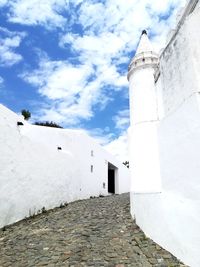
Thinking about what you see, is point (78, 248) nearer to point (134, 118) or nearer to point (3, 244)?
point (3, 244)

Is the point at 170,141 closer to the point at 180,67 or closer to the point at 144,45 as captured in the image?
the point at 180,67

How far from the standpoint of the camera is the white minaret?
23.5 ft

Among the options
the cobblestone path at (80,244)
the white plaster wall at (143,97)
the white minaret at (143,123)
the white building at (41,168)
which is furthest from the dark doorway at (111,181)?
the white plaster wall at (143,97)

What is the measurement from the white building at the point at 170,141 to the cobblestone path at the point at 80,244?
0.48 metres

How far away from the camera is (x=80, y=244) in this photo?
639 cm

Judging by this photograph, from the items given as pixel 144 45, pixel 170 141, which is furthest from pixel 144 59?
pixel 170 141

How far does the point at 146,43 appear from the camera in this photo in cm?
910

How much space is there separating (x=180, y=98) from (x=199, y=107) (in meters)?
0.91

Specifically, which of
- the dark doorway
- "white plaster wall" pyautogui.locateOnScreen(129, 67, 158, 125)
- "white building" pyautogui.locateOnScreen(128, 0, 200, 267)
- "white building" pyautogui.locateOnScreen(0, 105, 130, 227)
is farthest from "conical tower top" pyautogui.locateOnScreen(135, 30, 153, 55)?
the dark doorway

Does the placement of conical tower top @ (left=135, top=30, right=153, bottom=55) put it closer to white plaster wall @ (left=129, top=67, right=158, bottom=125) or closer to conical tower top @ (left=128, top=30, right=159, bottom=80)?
conical tower top @ (left=128, top=30, right=159, bottom=80)

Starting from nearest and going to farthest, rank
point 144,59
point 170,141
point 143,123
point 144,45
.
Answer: point 170,141, point 143,123, point 144,59, point 144,45

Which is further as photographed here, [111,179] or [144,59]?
[111,179]

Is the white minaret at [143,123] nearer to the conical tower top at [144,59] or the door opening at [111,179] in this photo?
the conical tower top at [144,59]

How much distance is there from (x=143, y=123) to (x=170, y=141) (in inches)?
65.5
